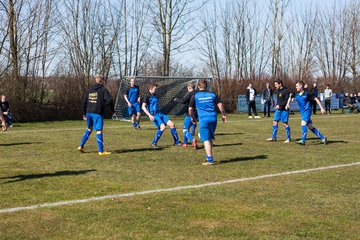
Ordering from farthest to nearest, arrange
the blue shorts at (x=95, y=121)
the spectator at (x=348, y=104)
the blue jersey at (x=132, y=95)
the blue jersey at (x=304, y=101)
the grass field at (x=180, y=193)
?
1. the spectator at (x=348, y=104)
2. the blue jersey at (x=132, y=95)
3. the blue jersey at (x=304, y=101)
4. the blue shorts at (x=95, y=121)
5. the grass field at (x=180, y=193)

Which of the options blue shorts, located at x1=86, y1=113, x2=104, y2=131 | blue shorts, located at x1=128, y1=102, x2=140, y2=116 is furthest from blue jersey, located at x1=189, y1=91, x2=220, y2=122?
blue shorts, located at x1=128, y1=102, x2=140, y2=116

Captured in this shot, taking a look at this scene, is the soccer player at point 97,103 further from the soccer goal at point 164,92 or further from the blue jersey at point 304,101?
the soccer goal at point 164,92

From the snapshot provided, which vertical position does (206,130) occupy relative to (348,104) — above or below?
below

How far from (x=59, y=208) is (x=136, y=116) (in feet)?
50.0

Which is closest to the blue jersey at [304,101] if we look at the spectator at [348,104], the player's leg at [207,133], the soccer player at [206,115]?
the soccer player at [206,115]

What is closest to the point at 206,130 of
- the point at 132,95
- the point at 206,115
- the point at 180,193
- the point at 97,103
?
the point at 206,115

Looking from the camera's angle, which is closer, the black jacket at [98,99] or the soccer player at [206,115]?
the soccer player at [206,115]

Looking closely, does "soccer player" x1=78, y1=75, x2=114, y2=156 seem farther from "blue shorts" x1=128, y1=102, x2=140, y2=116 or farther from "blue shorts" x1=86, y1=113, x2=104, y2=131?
"blue shorts" x1=128, y1=102, x2=140, y2=116

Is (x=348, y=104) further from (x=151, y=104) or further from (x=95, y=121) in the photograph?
(x=95, y=121)

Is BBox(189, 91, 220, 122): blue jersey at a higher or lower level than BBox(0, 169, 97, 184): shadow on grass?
higher

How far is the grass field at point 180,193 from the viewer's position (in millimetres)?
5766

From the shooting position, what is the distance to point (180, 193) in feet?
25.5

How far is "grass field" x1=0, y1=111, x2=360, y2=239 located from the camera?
5.77 metres

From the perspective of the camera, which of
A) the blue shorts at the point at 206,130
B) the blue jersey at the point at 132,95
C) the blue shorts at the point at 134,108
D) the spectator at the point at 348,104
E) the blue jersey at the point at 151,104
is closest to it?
the blue shorts at the point at 206,130
